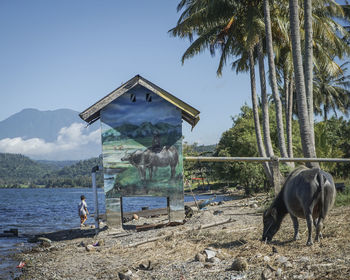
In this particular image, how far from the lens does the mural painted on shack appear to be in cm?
1338

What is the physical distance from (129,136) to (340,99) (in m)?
43.9

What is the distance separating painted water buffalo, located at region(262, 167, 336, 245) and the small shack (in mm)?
5134

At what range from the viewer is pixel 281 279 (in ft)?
19.4

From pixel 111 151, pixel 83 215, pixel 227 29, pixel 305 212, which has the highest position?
pixel 227 29

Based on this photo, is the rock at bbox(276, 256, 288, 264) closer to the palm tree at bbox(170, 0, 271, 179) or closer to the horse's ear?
the horse's ear

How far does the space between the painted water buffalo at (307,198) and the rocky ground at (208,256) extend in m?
0.43

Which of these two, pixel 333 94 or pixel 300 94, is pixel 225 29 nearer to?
pixel 300 94

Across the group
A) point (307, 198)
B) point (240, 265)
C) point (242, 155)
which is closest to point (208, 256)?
point (240, 265)

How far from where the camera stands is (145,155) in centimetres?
1338

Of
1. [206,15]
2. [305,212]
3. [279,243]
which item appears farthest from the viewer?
[206,15]

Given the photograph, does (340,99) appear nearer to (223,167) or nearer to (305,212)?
(223,167)

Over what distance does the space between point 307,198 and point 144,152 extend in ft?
22.2

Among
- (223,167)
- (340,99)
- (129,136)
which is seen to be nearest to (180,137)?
(129,136)

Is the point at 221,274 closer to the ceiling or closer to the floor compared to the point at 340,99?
closer to the floor
